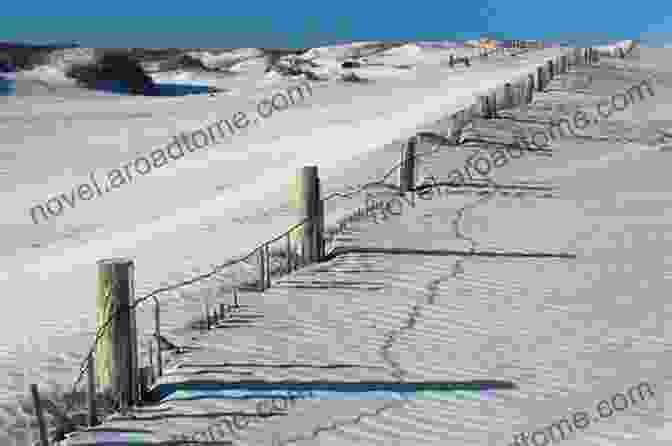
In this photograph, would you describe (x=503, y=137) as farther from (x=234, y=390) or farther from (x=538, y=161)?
(x=234, y=390)

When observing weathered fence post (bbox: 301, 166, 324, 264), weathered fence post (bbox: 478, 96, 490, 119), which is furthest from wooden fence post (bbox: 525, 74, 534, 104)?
weathered fence post (bbox: 301, 166, 324, 264)

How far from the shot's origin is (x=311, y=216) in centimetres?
1145

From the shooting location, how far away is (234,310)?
9.71 metres

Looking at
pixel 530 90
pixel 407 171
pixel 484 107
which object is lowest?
pixel 407 171

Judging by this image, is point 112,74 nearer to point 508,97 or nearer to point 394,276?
point 508,97

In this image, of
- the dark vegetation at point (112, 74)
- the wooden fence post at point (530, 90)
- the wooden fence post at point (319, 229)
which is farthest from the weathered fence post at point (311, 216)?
the dark vegetation at point (112, 74)

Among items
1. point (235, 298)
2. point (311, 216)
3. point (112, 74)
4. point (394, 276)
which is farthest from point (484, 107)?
point (112, 74)

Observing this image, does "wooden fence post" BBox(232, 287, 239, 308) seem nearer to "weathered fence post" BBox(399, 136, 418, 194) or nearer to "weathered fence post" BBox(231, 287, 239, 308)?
"weathered fence post" BBox(231, 287, 239, 308)

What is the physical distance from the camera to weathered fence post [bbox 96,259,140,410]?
6930 mm

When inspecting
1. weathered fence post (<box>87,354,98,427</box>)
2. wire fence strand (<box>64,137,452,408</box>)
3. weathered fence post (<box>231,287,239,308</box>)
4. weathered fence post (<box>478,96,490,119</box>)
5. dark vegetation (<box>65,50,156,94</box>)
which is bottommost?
weathered fence post (<box>87,354,98,427</box>)

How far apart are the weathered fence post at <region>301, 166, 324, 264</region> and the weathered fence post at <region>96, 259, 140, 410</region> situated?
4389mm

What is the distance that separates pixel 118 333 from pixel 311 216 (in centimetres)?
460

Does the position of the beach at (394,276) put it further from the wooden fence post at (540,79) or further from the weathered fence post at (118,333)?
the wooden fence post at (540,79)

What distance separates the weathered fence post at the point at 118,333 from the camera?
693 centimetres
